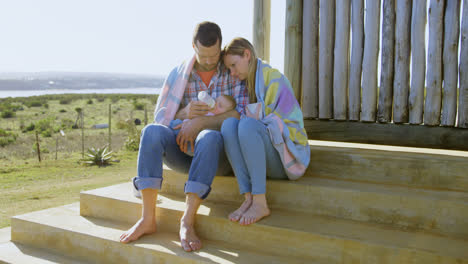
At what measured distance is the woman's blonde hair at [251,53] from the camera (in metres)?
2.81

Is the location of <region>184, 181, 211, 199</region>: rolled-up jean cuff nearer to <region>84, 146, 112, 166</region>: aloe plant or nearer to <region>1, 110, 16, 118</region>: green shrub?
Answer: <region>84, 146, 112, 166</region>: aloe plant

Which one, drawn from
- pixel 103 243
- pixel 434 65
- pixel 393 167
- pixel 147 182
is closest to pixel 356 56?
pixel 434 65

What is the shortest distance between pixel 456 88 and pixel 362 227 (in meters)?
1.55

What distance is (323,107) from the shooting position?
3750 mm

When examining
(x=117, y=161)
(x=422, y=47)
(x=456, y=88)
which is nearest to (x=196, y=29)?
(x=422, y=47)

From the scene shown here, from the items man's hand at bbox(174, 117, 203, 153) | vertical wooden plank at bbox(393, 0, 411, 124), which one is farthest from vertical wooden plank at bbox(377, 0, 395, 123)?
man's hand at bbox(174, 117, 203, 153)

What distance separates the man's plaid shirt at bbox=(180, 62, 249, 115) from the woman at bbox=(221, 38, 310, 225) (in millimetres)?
64

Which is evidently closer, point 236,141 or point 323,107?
point 236,141

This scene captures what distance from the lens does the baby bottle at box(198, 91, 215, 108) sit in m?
2.72

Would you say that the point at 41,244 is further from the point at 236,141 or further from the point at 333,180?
the point at 333,180

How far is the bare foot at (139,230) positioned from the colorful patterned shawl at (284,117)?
915 millimetres

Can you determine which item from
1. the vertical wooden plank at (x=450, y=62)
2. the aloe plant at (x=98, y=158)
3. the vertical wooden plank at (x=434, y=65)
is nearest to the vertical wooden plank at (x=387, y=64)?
the vertical wooden plank at (x=434, y=65)

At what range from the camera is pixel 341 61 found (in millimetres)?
A: 3613

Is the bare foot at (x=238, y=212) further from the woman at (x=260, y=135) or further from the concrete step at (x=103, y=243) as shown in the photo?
the concrete step at (x=103, y=243)
